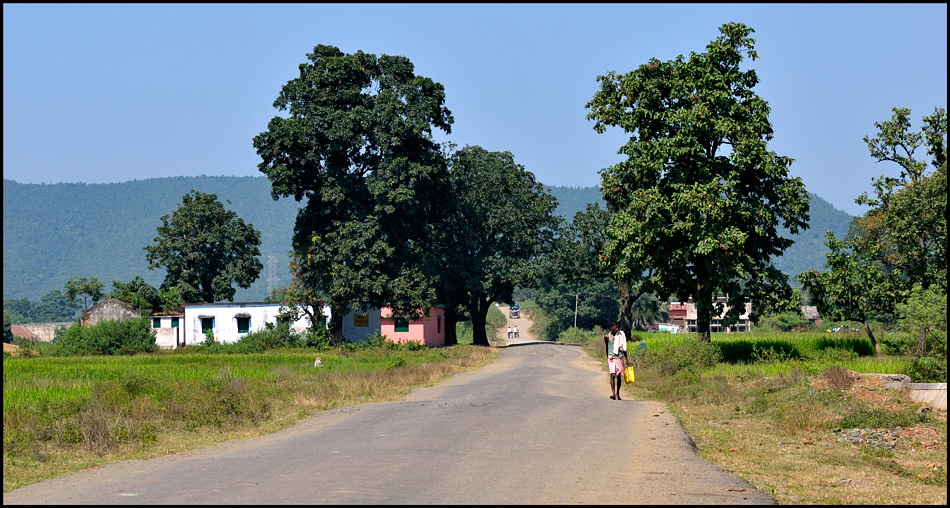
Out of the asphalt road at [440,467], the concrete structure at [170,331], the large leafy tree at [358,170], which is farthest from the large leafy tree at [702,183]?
the concrete structure at [170,331]

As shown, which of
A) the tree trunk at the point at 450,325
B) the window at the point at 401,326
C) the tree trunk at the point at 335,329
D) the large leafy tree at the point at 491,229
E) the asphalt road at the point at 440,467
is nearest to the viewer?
the asphalt road at the point at 440,467

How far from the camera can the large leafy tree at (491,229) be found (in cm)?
6538

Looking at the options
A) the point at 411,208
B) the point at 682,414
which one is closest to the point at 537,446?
the point at 682,414

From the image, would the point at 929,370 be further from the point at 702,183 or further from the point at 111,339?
the point at 111,339

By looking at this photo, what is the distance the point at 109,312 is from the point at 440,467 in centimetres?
7127

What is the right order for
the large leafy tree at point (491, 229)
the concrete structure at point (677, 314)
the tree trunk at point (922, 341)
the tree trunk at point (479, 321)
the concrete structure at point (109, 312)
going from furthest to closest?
the concrete structure at point (677, 314), the concrete structure at point (109, 312), the tree trunk at point (479, 321), the large leafy tree at point (491, 229), the tree trunk at point (922, 341)

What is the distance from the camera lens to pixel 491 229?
221 ft

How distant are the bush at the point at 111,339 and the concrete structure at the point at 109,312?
14.0 meters

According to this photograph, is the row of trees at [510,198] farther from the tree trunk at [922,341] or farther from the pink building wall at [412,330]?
the tree trunk at [922,341]

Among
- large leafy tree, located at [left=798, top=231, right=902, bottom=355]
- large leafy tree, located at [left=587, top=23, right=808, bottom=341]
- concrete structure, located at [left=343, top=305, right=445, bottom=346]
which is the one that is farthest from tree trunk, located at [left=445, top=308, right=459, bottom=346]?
large leafy tree, located at [left=798, top=231, right=902, bottom=355]

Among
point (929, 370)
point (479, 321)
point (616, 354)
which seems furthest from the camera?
point (479, 321)

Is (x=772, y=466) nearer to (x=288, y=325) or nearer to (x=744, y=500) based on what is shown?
(x=744, y=500)

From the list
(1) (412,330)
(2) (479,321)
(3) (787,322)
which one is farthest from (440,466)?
(3) (787,322)

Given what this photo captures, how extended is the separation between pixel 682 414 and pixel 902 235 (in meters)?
16.8
